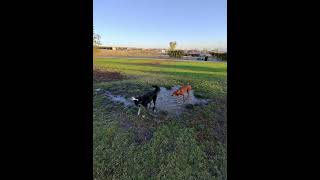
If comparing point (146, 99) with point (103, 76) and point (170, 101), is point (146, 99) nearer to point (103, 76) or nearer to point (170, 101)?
point (170, 101)

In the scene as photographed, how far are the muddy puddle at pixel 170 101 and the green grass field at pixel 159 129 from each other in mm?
30

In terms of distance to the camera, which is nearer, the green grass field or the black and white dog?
the green grass field

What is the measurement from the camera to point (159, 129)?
1762 millimetres

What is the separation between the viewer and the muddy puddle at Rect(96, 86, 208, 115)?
5.91ft

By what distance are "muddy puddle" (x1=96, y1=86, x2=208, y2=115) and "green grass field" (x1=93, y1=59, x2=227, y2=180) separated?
1.2 inches

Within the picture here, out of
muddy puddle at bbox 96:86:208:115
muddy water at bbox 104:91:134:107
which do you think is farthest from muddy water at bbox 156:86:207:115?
muddy water at bbox 104:91:134:107

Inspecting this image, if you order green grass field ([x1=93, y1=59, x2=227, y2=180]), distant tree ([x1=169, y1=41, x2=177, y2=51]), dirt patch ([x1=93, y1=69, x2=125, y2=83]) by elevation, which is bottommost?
green grass field ([x1=93, y1=59, x2=227, y2=180])

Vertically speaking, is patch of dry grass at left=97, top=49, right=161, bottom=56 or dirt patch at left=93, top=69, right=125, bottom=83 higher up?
patch of dry grass at left=97, top=49, right=161, bottom=56

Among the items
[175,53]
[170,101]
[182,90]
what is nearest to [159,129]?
[170,101]

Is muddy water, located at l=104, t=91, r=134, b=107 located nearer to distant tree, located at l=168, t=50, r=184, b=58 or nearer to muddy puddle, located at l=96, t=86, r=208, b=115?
muddy puddle, located at l=96, t=86, r=208, b=115

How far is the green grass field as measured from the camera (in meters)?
1.65
